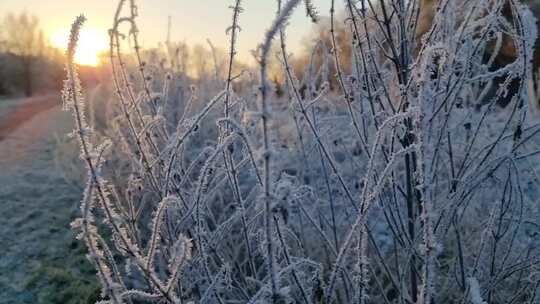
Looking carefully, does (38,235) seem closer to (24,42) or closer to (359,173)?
(359,173)

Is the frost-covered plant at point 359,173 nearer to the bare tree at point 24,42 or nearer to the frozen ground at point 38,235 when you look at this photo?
the frozen ground at point 38,235

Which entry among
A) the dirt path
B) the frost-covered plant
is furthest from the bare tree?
the frost-covered plant

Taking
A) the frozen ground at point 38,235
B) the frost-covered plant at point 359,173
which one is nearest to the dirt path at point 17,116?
the frozen ground at point 38,235

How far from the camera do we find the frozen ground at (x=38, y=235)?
12.7ft

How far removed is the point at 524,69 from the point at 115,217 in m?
1.31

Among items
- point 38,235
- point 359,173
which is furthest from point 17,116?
point 359,173

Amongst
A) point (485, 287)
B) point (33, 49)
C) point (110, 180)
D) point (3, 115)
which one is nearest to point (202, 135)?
point (110, 180)

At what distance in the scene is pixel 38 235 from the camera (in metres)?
4.84

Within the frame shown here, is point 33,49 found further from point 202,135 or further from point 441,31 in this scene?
point 441,31

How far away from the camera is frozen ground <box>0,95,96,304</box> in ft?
12.7

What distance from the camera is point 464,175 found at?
1998mm

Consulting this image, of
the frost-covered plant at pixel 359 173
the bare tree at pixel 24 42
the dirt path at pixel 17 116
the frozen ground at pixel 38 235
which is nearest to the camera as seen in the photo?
the frost-covered plant at pixel 359 173

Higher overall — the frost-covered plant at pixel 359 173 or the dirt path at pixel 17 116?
the frost-covered plant at pixel 359 173

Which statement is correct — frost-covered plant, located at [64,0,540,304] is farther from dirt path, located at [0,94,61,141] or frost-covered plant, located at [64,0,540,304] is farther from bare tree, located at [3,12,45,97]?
bare tree, located at [3,12,45,97]
